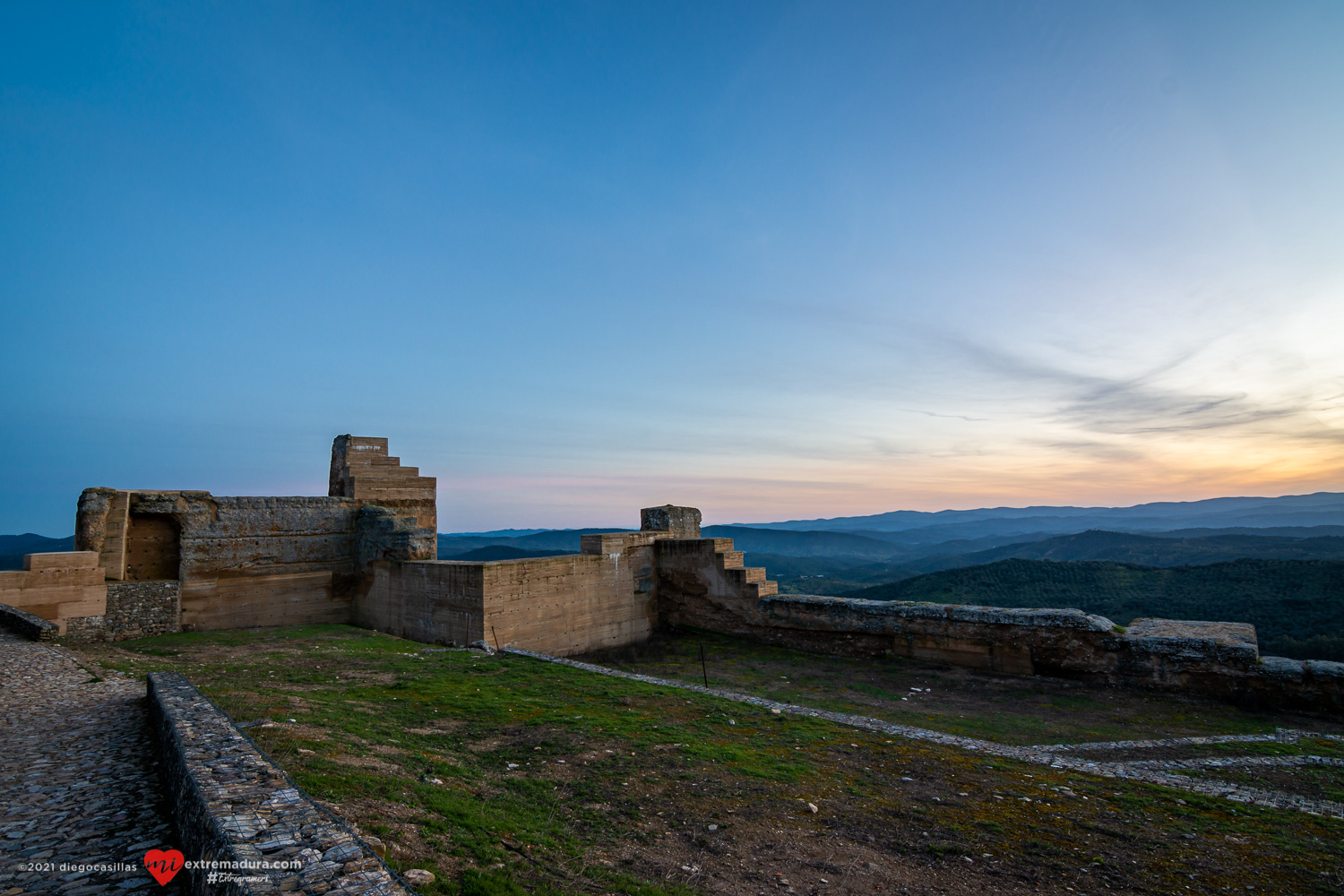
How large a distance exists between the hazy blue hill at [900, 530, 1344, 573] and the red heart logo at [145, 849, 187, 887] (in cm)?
4933

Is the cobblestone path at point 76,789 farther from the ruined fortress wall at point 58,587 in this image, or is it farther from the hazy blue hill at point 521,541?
the hazy blue hill at point 521,541

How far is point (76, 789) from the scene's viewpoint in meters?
4.22

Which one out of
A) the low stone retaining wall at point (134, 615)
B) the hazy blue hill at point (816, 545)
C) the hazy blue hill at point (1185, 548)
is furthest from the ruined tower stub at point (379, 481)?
the hazy blue hill at point (816, 545)

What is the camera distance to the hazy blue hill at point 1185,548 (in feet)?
150

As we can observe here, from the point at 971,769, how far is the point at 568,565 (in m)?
9.53

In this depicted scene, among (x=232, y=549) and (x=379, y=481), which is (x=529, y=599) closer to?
(x=379, y=481)

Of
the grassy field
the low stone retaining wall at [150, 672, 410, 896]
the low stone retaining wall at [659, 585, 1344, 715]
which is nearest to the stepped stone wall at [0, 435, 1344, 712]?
the low stone retaining wall at [659, 585, 1344, 715]

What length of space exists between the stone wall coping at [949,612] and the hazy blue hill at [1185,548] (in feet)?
121

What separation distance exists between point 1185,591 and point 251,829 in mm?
35303

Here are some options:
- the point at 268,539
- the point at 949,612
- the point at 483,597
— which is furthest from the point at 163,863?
the point at 268,539

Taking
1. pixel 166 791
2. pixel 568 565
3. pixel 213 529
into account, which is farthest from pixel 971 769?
pixel 213 529

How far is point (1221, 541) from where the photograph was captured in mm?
56438

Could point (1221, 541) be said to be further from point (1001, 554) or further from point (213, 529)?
point (213, 529)

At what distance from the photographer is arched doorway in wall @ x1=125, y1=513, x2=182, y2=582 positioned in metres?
13.2
